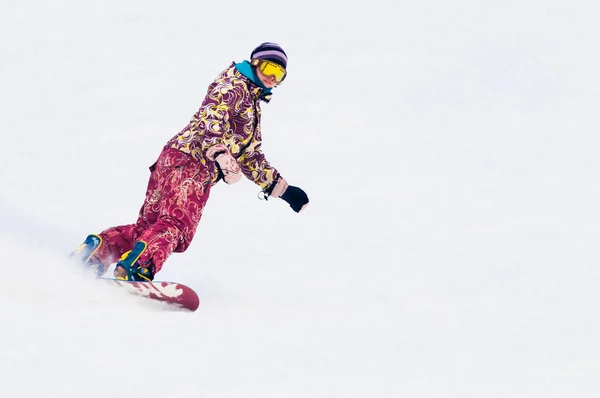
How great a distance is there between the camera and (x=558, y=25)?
13.5m

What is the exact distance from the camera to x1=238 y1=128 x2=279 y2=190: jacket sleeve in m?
5.56

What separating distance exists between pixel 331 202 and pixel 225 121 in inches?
157

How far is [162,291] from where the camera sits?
4.60m

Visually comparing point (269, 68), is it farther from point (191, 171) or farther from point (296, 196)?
point (296, 196)

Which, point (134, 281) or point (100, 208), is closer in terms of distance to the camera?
point (134, 281)

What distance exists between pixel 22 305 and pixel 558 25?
11.6 m

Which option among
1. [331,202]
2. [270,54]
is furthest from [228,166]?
[331,202]

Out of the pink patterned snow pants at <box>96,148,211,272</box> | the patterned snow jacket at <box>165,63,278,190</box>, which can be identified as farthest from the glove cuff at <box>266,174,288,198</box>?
the pink patterned snow pants at <box>96,148,211,272</box>

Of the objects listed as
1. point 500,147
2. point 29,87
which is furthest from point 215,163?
point 29,87

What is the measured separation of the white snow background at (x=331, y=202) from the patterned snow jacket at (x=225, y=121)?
3.33 ft

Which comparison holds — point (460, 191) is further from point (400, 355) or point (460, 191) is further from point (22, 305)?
point (22, 305)

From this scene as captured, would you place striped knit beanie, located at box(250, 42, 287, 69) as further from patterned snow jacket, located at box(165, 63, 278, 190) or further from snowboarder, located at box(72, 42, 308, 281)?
patterned snow jacket, located at box(165, 63, 278, 190)

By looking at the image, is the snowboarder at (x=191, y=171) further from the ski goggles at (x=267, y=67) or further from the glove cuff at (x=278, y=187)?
the glove cuff at (x=278, y=187)

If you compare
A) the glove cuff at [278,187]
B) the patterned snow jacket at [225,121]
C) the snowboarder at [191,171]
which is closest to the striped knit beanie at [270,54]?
the snowboarder at [191,171]
